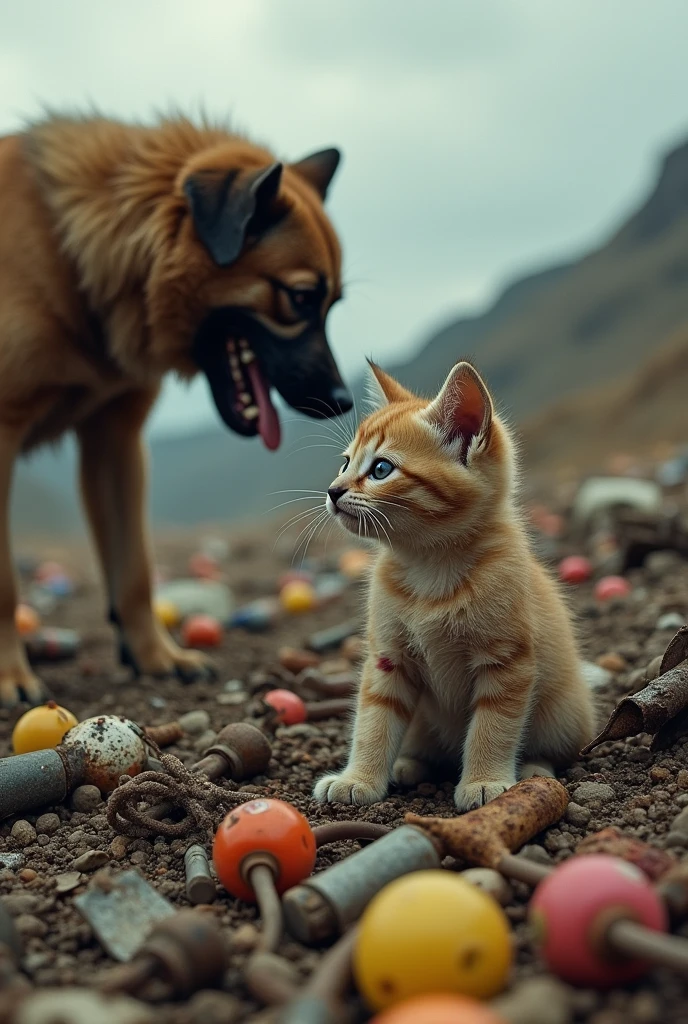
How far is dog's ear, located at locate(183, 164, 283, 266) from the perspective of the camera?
462cm

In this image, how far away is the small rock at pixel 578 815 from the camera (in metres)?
2.75

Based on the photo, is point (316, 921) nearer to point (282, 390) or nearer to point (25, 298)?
point (282, 390)

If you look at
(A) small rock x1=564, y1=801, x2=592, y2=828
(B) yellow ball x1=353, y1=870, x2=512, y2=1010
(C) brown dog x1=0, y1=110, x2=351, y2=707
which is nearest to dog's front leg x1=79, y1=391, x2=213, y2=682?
(C) brown dog x1=0, y1=110, x2=351, y2=707

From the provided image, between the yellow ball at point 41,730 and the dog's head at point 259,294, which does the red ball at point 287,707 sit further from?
the dog's head at point 259,294

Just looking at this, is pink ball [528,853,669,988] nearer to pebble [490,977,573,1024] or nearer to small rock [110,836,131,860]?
pebble [490,977,573,1024]

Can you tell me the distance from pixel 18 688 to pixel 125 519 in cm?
128

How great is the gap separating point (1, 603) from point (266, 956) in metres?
3.23

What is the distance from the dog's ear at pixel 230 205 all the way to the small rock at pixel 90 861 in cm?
283

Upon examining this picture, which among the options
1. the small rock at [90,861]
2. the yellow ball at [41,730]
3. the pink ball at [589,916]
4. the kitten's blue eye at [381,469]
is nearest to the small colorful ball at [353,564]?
the yellow ball at [41,730]

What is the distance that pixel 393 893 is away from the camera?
1.79 metres

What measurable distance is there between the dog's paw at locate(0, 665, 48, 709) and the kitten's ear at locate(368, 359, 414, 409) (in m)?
2.17

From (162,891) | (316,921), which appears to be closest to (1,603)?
(162,891)

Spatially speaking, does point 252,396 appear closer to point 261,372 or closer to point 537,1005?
point 261,372

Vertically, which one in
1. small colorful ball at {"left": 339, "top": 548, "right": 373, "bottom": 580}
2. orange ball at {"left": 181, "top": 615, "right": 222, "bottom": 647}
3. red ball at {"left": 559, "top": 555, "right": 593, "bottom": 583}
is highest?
red ball at {"left": 559, "top": 555, "right": 593, "bottom": 583}
